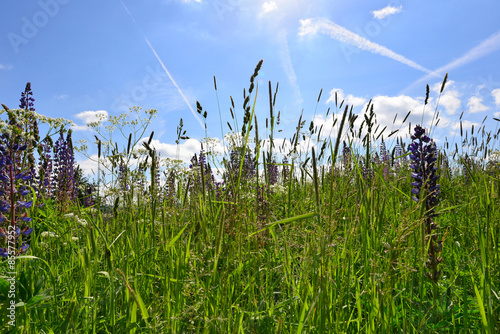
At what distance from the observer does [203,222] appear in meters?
1.78

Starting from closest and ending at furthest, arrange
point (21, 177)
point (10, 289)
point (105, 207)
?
1. point (10, 289)
2. point (21, 177)
3. point (105, 207)

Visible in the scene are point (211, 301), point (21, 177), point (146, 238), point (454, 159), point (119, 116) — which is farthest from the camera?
point (454, 159)

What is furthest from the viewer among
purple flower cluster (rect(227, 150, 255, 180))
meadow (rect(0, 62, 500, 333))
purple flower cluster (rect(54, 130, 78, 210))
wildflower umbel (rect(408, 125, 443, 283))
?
purple flower cluster (rect(54, 130, 78, 210))

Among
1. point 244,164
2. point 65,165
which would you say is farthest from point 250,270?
A: point 65,165

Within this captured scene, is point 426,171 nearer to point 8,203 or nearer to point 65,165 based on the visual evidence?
point 8,203

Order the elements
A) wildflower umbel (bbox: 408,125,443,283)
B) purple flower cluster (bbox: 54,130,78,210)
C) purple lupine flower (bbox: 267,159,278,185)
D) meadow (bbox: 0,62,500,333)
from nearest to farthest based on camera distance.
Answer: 1. meadow (bbox: 0,62,500,333)
2. wildflower umbel (bbox: 408,125,443,283)
3. purple lupine flower (bbox: 267,159,278,185)
4. purple flower cluster (bbox: 54,130,78,210)

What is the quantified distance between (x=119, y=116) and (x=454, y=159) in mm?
7901

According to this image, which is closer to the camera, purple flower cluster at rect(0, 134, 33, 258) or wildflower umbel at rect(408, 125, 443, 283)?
purple flower cluster at rect(0, 134, 33, 258)

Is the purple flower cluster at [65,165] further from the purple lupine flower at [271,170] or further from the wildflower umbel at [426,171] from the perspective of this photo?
the wildflower umbel at [426,171]

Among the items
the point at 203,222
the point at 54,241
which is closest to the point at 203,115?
the point at 203,222

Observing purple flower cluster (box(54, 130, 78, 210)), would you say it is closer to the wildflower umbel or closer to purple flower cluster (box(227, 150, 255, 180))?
purple flower cluster (box(227, 150, 255, 180))

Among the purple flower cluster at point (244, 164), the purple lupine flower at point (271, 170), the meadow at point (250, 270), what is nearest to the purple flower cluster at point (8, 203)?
the meadow at point (250, 270)

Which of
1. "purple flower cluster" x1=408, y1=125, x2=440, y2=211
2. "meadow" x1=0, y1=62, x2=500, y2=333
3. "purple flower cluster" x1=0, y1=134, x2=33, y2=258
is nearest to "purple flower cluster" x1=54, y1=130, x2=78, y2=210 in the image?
"meadow" x1=0, y1=62, x2=500, y2=333

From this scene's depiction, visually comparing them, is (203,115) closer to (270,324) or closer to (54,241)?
(54,241)
